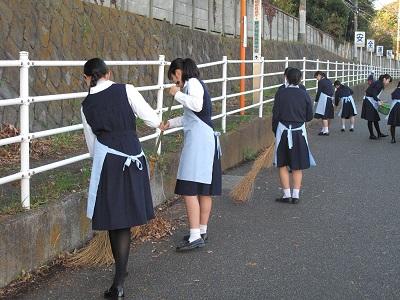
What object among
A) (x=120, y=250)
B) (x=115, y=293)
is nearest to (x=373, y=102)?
(x=120, y=250)

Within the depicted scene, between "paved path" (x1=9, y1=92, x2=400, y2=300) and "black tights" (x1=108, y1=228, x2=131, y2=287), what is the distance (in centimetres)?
17

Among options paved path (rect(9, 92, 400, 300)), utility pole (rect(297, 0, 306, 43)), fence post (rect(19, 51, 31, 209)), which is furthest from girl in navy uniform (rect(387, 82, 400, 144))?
utility pole (rect(297, 0, 306, 43))

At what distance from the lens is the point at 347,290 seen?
4.21 m

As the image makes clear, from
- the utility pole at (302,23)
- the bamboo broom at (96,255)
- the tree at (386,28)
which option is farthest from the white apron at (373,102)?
the tree at (386,28)

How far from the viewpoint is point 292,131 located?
23.6 feet

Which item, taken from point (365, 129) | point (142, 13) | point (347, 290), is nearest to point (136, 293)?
point (347, 290)

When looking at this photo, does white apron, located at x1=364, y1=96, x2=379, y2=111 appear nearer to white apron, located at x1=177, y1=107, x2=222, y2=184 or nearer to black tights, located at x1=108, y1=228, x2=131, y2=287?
white apron, located at x1=177, y1=107, x2=222, y2=184

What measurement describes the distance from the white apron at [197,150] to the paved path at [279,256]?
72 centimetres

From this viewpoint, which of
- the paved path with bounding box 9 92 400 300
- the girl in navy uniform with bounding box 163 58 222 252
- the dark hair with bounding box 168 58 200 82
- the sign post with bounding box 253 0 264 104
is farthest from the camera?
the sign post with bounding box 253 0 264 104

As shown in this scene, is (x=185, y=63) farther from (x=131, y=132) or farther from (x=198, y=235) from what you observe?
(x=198, y=235)

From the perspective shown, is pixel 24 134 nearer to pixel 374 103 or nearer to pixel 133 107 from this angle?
pixel 133 107

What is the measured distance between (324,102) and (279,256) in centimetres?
969

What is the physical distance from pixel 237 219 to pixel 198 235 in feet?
3.96

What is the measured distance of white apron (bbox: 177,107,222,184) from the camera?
5129 millimetres
